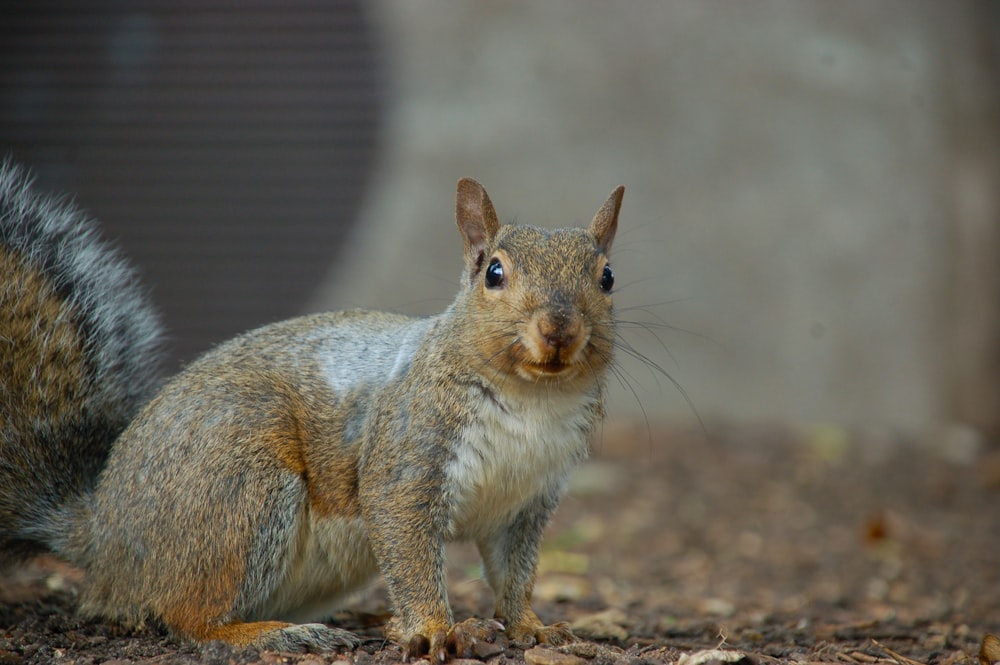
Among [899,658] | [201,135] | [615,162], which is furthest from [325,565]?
[201,135]

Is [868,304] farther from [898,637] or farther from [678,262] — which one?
[898,637]

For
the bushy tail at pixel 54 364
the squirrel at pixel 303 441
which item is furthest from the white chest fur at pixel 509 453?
the bushy tail at pixel 54 364

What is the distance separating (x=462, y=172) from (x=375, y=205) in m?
0.69

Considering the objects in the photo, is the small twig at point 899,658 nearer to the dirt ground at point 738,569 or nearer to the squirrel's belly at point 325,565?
the dirt ground at point 738,569

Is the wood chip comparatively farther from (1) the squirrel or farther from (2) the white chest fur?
(2) the white chest fur

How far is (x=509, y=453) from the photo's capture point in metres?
3.18

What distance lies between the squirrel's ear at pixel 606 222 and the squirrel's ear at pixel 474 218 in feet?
1.06

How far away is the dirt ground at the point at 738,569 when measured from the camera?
135 inches

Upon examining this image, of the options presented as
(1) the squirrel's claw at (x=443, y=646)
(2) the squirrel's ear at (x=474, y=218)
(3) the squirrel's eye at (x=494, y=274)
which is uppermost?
(2) the squirrel's ear at (x=474, y=218)

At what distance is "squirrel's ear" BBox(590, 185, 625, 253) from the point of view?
11.4ft

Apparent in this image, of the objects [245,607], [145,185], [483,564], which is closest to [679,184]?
[145,185]

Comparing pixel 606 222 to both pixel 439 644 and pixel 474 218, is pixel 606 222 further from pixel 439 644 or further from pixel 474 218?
pixel 439 644

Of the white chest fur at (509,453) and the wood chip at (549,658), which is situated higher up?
the white chest fur at (509,453)

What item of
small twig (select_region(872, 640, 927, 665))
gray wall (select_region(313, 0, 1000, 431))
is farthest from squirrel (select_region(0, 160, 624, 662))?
gray wall (select_region(313, 0, 1000, 431))
